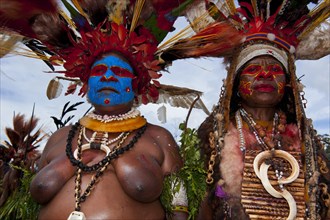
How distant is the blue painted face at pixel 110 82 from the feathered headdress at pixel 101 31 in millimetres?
117

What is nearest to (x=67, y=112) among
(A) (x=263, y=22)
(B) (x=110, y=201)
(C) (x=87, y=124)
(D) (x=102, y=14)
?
(C) (x=87, y=124)

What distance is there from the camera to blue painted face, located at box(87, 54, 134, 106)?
366 cm

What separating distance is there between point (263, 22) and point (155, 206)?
6.38ft

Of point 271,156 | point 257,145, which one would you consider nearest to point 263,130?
point 257,145

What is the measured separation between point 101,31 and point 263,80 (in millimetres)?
1483

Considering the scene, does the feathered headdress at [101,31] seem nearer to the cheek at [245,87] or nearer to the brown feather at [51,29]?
the brown feather at [51,29]

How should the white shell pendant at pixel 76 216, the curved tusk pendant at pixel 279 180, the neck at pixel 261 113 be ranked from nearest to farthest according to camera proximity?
1. the white shell pendant at pixel 76 216
2. the curved tusk pendant at pixel 279 180
3. the neck at pixel 261 113

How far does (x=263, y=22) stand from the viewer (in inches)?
160

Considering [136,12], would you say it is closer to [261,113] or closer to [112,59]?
[112,59]

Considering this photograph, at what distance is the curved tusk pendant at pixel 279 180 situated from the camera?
3.56 metres

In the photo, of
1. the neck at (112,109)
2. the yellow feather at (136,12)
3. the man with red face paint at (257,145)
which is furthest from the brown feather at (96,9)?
the man with red face paint at (257,145)

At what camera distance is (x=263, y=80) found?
3.87 meters

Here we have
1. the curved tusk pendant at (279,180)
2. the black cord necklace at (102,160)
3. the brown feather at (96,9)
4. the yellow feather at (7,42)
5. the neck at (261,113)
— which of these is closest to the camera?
the black cord necklace at (102,160)

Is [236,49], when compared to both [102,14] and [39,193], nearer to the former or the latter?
[102,14]
